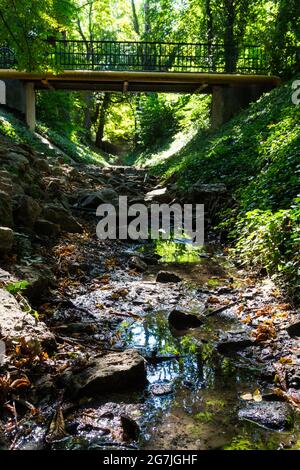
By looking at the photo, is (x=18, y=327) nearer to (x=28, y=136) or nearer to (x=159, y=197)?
(x=159, y=197)

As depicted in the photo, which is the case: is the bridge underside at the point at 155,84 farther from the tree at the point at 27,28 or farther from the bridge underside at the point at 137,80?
the tree at the point at 27,28

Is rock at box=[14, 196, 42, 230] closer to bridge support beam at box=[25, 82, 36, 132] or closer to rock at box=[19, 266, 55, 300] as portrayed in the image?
rock at box=[19, 266, 55, 300]

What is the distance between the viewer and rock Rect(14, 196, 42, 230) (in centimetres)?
634

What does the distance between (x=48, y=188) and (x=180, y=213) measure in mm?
2935

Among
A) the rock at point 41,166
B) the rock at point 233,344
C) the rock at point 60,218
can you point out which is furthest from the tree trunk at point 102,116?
the rock at point 233,344

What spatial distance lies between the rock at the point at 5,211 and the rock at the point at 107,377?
2.97m

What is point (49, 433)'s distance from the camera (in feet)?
8.80

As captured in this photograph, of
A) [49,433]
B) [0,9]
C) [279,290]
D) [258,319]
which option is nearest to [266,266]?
[279,290]

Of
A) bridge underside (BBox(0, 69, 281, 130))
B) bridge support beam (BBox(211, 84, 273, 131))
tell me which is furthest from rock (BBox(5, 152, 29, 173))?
bridge support beam (BBox(211, 84, 273, 131))

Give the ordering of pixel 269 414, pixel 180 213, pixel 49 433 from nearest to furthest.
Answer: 1. pixel 49 433
2. pixel 269 414
3. pixel 180 213

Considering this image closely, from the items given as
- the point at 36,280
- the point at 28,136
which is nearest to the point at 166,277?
the point at 36,280
